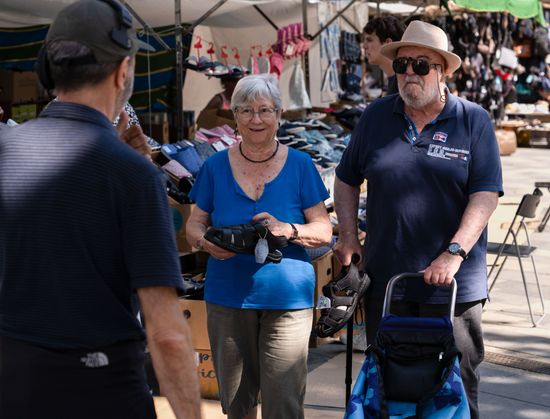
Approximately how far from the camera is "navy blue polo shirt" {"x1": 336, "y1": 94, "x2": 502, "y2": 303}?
3836 millimetres

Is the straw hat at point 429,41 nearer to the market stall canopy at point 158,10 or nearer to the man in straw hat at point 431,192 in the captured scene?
the man in straw hat at point 431,192

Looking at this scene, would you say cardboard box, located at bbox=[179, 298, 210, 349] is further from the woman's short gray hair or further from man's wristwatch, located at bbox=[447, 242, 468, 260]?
man's wristwatch, located at bbox=[447, 242, 468, 260]

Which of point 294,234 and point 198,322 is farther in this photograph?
point 198,322

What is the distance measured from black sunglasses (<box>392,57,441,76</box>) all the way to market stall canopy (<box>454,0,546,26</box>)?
7.62m

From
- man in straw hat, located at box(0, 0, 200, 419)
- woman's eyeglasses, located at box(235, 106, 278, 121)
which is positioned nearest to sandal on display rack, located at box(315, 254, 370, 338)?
woman's eyeglasses, located at box(235, 106, 278, 121)

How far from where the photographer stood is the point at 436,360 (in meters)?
3.38

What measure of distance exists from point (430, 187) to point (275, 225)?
0.65 meters

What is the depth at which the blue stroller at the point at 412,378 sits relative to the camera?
3256 mm

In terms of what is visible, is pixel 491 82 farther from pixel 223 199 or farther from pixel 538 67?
pixel 223 199

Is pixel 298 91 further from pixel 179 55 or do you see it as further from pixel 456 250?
pixel 456 250

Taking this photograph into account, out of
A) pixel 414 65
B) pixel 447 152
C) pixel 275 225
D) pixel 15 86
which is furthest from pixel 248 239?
pixel 15 86

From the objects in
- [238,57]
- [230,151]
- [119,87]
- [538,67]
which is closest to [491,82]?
[538,67]

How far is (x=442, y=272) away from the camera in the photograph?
3709 mm

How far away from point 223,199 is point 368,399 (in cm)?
111
